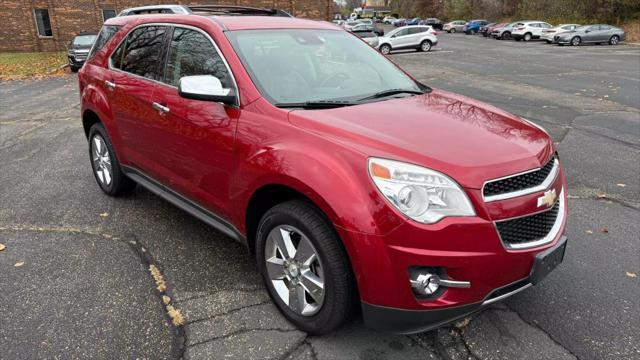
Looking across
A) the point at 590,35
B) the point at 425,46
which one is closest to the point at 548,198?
the point at 425,46

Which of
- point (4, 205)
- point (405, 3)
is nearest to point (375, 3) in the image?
point (405, 3)

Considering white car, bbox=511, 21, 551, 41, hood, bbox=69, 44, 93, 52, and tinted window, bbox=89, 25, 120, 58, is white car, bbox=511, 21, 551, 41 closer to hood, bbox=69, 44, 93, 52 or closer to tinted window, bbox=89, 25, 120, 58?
hood, bbox=69, 44, 93, 52

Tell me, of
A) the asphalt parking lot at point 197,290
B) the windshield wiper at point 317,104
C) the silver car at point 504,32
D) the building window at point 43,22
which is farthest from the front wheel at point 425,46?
the windshield wiper at point 317,104

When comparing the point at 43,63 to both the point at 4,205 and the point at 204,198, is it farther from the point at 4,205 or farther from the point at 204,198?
the point at 204,198

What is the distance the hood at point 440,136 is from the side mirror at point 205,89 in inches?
18.8

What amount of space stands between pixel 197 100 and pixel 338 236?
146 centimetres

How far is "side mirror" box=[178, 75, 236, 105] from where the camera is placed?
2932 millimetres

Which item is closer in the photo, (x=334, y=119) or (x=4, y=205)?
(x=334, y=119)

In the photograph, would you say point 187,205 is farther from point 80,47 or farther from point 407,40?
point 407,40

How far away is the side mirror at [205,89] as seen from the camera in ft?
9.62

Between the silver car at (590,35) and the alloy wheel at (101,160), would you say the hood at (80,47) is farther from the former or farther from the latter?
the silver car at (590,35)

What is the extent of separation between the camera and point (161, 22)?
3934 millimetres

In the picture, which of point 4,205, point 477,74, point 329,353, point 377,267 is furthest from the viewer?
point 477,74

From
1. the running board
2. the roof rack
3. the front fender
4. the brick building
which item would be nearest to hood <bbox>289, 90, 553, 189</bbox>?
the running board
